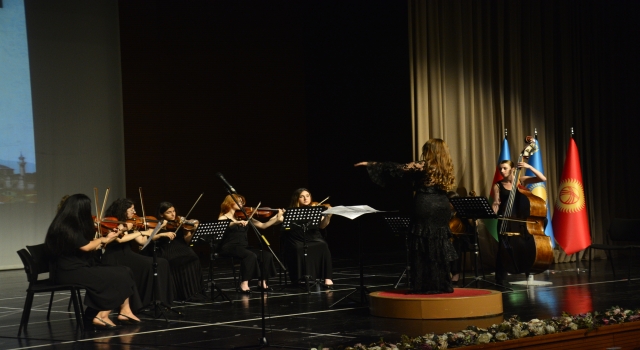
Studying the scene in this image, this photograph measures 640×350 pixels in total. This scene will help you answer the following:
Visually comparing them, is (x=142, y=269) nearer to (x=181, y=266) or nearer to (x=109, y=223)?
(x=109, y=223)

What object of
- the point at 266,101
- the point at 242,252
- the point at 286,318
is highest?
the point at 266,101

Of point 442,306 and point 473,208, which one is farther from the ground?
point 473,208

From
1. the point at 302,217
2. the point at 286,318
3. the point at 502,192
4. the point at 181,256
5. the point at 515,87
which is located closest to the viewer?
the point at 286,318

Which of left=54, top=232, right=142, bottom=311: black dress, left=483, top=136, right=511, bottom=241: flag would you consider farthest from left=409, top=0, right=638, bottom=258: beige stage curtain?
left=54, top=232, right=142, bottom=311: black dress

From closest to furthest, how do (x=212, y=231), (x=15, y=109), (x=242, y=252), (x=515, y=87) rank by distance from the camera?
(x=212, y=231) → (x=242, y=252) → (x=515, y=87) → (x=15, y=109)

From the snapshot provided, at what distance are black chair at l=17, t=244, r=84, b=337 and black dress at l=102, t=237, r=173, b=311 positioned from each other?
580mm

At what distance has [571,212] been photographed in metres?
9.83

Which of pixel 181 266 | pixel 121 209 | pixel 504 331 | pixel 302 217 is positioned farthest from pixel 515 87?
pixel 504 331

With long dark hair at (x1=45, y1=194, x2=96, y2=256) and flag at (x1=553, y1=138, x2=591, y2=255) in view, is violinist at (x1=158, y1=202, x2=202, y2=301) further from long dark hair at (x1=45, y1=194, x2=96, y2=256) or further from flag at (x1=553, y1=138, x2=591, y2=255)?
flag at (x1=553, y1=138, x2=591, y2=255)

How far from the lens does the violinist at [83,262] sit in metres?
5.93

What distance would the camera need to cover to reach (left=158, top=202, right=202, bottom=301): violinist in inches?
286

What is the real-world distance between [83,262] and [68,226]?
0.30 meters

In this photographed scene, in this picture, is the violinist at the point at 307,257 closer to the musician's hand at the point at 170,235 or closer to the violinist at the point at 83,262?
the musician's hand at the point at 170,235

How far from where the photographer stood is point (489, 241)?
10109 mm
